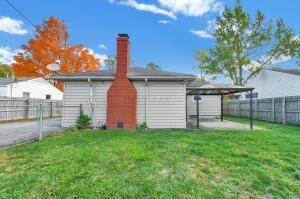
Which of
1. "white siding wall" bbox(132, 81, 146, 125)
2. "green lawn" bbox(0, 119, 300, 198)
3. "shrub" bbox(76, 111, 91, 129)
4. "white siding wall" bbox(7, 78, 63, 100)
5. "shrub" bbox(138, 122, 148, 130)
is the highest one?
"white siding wall" bbox(7, 78, 63, 100)

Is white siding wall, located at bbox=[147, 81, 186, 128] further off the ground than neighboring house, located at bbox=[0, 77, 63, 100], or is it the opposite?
neighboring house, located at bbox=[0, 77, 63, 100]

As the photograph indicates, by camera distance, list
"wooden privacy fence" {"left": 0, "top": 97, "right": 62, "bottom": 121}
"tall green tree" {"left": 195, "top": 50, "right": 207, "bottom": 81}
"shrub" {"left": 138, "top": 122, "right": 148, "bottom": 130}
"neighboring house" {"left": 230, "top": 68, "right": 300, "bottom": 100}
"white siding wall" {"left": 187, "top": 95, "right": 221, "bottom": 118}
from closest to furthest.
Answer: "shrub" {"left": 138, "top": 122, "right": 148, "bottom": 130} < "wooden privacy fence" {"left": 0, "top": 97, "right": 62, "bottom": 121} < "white siding wall" {"left": 187, "top": 95, "right": 221, "bottom": 118} < "neighboring house" {"left": 230, "top": 68, "right": 300, "bottom": 100} < "tall green tree" {"left": 195, "top": 50, "right": 207, "bottom": 81}

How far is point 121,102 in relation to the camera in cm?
848

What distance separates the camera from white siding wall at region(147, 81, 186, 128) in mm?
8797

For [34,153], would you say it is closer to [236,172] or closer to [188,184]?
[188,184]

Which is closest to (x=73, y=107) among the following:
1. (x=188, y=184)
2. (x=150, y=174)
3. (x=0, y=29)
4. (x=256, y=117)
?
(x=150, y=174)

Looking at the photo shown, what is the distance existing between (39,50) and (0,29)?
14.3 feet

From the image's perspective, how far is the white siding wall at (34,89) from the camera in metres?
16.4

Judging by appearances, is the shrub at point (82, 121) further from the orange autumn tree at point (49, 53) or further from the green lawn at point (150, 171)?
the orange autumn tree at point (49, 53)

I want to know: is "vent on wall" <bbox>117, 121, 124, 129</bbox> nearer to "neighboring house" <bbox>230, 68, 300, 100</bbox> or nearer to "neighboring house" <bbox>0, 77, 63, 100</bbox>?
"neighboring house" <bbox>0, 77, 63, 100</bbox>

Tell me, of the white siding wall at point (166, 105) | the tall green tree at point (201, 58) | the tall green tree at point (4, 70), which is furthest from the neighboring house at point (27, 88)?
the tall green tree at point (201, 58)

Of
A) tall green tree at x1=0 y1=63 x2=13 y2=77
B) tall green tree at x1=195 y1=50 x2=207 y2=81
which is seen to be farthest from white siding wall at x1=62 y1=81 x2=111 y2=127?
tall green tree at x1=0 y1=63 x2=13 y2=77

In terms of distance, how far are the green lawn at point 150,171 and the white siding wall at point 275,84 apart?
50.1 feet

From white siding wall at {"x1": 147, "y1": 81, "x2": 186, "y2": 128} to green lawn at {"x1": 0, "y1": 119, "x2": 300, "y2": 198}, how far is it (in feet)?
11.5
